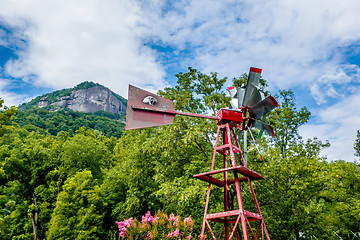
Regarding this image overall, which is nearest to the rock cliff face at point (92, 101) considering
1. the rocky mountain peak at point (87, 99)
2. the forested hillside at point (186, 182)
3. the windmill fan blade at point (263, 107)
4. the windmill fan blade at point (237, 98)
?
the rocky mountain peak at point (87, 99)

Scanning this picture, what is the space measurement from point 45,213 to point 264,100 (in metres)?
21.7

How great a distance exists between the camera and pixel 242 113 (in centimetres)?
603

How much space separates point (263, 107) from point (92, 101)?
497 feet

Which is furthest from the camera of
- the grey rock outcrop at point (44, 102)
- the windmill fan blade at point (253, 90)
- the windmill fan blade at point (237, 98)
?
the grey rock outcrop at point (44, 102)

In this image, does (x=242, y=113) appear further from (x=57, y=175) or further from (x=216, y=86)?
(x=57, y=175)

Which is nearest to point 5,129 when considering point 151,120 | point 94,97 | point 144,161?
point 151,120

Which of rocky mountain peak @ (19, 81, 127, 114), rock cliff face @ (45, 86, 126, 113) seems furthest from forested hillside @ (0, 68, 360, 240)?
rock cliff face @ (45, 86, 126, 113)

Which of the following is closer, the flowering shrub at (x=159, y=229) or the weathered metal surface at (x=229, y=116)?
the weathered metal surface at (x=229, y=116)

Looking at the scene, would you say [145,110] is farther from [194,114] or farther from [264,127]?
[264,127]

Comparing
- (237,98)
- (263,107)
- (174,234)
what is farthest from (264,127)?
(174,234)

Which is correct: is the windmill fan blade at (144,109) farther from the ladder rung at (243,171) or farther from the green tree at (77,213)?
the green tree at (77,213)

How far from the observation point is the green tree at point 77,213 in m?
17.7

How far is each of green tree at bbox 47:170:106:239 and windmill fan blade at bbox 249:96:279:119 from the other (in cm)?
1614

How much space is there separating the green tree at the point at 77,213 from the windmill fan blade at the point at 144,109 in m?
15.3
